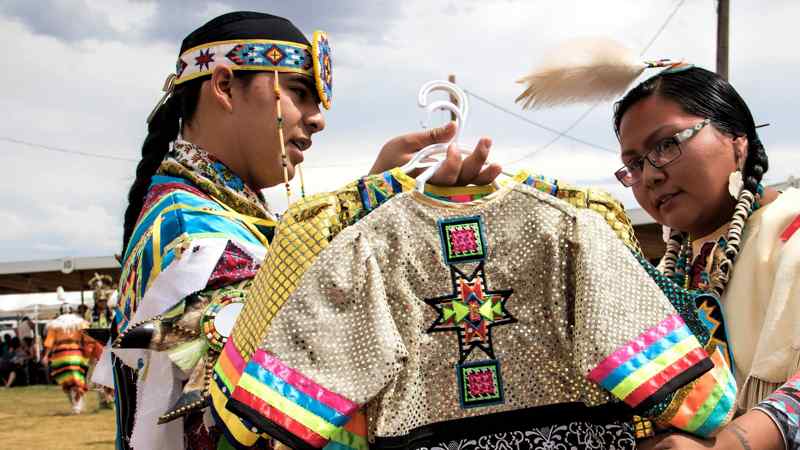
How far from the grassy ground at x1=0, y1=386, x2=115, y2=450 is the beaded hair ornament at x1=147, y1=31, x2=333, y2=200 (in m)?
7.72

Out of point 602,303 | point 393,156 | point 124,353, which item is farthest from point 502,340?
point 124,353

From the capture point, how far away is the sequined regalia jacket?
1.47 meters

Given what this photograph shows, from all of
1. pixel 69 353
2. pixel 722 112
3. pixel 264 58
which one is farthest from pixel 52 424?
pixel 722 112

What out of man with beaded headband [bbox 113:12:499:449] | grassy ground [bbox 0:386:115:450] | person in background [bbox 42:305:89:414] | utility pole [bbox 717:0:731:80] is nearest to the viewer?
man with beaded headband [bbox 113:12:499:449]

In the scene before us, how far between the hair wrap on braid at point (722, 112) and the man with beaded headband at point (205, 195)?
2.94 ft

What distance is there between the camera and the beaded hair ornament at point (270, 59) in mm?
2271

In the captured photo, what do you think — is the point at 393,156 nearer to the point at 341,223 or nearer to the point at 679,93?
the point at 341,223

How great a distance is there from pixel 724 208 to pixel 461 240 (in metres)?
1.08

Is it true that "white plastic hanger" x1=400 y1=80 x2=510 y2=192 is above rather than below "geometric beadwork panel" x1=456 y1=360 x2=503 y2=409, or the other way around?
above

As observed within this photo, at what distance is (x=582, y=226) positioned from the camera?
5.30ft

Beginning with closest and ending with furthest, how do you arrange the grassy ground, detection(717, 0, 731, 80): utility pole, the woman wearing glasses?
the woman wearing glasses, detection(717, 0, 731, 80): utility pole, the grassy ground

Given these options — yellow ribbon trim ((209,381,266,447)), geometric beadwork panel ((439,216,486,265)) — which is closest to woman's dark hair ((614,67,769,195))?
geometric beadwork panel ((439,216,486,265))

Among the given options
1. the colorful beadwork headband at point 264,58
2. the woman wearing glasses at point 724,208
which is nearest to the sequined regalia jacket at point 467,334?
the woman wearing glasses at point 724,208

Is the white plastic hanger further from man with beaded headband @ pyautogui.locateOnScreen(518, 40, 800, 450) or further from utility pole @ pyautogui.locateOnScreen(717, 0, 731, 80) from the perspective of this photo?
utility pole @ pyautogui.locateOnScreen(717, 0, 731, 80)
